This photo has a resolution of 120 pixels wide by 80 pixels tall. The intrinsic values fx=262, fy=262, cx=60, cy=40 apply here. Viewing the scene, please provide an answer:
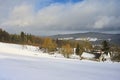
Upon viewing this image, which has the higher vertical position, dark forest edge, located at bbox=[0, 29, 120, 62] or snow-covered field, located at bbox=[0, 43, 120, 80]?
dark forest edge, located at bbox=[0, 29, 120, 62]

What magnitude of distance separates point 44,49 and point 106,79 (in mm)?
107762

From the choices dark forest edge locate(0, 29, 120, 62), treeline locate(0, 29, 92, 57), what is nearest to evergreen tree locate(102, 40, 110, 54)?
dark forest edge locate(0, 29, 120, 62)

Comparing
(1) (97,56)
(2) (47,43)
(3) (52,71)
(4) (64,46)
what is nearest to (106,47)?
(1) (97,56)

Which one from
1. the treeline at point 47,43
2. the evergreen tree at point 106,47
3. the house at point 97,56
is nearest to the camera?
the house at point 97,56

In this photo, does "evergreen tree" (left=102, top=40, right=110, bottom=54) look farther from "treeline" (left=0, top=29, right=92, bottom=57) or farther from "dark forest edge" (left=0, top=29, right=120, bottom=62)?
"treeline" (left=0, top=29, right=92, bottom=57)

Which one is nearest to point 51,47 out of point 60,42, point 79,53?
point 79,53

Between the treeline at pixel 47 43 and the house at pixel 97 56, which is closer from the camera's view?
the house at pixel 97 56

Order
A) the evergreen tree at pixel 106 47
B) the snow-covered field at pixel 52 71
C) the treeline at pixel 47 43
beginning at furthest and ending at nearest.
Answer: the treeline at pixel 47 43 → the evergreen tree at pixel 106 47 → the snow-covered field at pixel 52 71


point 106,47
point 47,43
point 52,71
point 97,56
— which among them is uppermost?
point 47,43

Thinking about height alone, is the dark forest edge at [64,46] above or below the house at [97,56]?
above

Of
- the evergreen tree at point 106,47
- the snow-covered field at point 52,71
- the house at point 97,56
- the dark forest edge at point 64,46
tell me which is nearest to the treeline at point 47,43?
the dark forest edge at point 64,46

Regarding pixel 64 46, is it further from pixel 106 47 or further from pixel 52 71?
pixel 52 71

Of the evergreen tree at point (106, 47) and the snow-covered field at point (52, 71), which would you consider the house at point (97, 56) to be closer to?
the evergreen tree at point (106, 47)

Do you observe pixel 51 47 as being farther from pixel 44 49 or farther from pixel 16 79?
pixel 16 79
